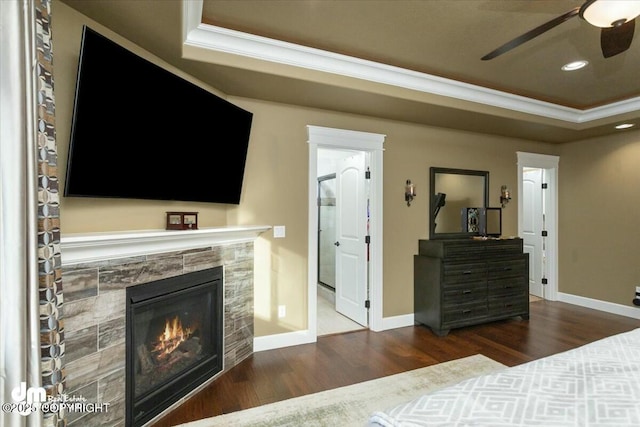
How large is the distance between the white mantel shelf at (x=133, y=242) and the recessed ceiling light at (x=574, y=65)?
3.37 m

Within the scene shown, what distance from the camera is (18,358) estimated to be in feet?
4.15

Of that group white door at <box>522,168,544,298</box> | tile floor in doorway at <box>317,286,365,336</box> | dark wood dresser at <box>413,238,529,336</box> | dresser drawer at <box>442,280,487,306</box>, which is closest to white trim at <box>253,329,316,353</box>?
tile floor in doorway at <box>317,286,365,336</box>

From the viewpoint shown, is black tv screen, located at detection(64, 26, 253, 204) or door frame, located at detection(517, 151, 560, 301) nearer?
black tv screen, located at detection(64, 26, 253, 204)

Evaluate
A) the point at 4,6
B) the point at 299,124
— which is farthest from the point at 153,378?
the point at 299,124

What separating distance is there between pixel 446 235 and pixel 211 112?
3267mm

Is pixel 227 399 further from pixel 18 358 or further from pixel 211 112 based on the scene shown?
pixel 211 112

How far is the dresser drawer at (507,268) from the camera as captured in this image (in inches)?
156

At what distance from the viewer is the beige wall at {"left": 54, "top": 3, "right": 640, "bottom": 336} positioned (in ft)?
6.97

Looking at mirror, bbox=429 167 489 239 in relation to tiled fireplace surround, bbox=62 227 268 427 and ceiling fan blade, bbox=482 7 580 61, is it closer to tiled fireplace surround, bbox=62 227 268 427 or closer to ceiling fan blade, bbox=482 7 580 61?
ceiling fan blade, bbox=482 7 580 61

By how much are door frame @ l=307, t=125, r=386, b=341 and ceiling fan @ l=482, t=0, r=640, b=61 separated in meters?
1.90

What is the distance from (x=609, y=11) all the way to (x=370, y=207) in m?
2.61

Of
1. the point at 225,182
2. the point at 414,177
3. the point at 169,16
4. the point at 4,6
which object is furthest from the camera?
the point at 414,177

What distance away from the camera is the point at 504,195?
4629mm

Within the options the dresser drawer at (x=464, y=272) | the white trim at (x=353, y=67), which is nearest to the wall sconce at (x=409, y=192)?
the dresser drawer at (x=464, y=272)
